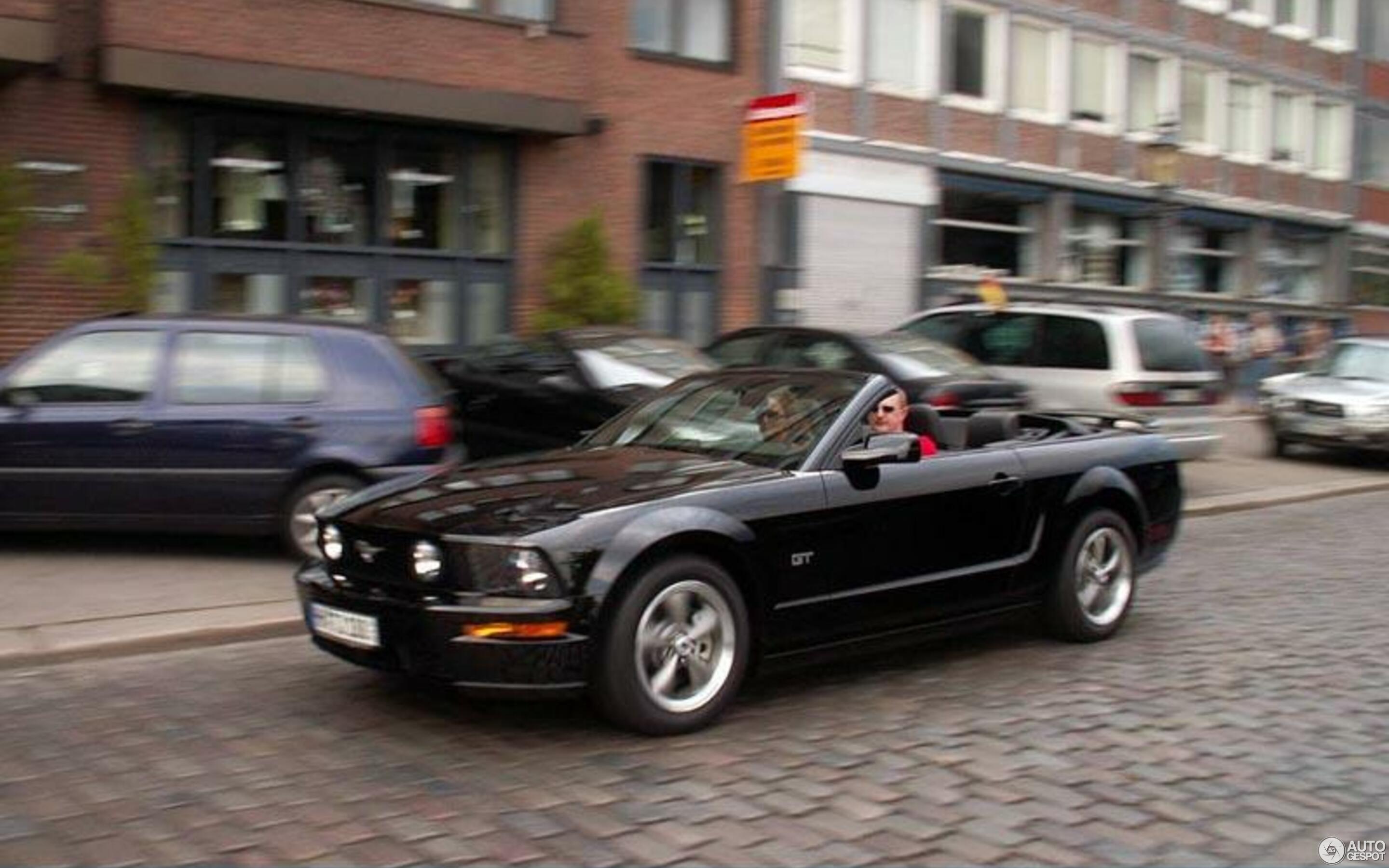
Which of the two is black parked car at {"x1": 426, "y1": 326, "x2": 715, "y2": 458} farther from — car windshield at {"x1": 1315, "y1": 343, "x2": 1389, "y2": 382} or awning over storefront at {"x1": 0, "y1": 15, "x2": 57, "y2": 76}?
car windshield at {"x1": 1315, "y1": 343, "x2": 1389, "y2": 382}

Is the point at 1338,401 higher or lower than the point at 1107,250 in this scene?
lower

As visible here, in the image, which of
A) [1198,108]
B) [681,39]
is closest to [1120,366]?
[681,39]

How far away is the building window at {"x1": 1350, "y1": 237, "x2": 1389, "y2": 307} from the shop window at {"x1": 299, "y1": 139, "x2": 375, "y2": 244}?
26676mm

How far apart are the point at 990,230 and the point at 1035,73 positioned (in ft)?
11.2

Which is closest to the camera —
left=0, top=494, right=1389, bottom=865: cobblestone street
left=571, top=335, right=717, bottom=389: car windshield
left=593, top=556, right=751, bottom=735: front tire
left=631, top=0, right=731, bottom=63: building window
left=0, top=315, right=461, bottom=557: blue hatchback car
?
left=0, top=494, right=1389, bottom=865: cobblestone street

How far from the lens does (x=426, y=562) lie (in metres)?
5.12

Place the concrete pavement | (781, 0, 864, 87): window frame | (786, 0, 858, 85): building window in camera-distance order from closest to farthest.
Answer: the concrete pavement, (786, 0, 858, 85): building window, (781, 0, 864, 87): window frame

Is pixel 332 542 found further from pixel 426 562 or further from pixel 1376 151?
pixel 1376 151

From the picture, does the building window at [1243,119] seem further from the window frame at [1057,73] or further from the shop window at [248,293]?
the shop window at [248,293]

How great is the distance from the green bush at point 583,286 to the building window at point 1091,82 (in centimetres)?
1266

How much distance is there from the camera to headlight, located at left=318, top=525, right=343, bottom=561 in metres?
5.54

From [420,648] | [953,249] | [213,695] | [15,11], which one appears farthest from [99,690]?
[953,249]

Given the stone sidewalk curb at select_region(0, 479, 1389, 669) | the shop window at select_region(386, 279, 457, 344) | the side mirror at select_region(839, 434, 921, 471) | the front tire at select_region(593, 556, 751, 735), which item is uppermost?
the shop window at select_region(386, 279, 457, 344)

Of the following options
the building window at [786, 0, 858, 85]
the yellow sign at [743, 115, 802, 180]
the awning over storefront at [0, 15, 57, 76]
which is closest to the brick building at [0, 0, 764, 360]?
the awning over storefront at [0, 15, 57, 76]
